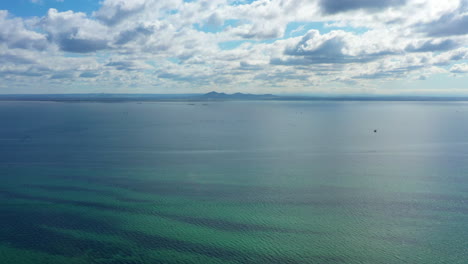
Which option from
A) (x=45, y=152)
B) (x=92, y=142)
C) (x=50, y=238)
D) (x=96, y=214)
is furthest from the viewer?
(x=92, y=142)

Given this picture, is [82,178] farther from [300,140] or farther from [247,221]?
[300,140]

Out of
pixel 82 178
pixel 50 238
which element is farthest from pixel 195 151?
pixel 50 238

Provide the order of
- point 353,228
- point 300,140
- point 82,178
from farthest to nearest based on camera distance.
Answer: point 300,140 → point 82,178 → point 353,228

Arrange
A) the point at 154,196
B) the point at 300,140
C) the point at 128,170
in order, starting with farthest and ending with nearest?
1. the point at 300,140
2. the point at 128,170
3. the point at 154,196

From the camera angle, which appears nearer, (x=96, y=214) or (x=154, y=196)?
(x=96, y=214)

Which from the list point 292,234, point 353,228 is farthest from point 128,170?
point 353,228

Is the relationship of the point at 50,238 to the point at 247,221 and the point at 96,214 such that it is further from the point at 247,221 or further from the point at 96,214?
the point at 247,221

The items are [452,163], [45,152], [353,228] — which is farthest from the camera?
[45,152]

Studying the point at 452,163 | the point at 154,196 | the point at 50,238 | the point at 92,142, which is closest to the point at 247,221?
the point at 154,196

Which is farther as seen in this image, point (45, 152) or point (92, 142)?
point (92, 142)
